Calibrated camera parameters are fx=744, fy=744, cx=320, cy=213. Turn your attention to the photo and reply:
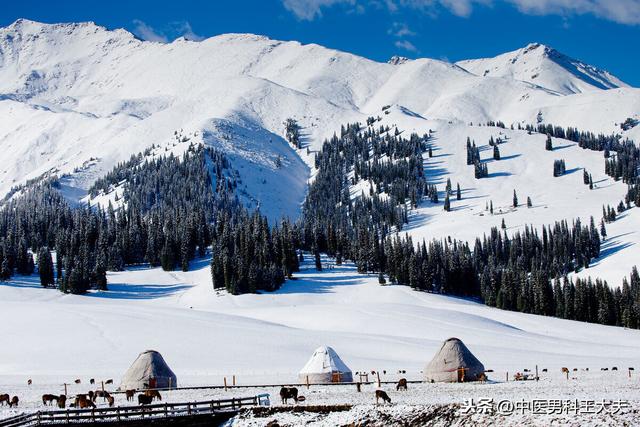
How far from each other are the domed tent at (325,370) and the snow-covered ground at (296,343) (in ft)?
7.48

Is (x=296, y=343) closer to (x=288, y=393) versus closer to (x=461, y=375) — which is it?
(x=461, y=375)

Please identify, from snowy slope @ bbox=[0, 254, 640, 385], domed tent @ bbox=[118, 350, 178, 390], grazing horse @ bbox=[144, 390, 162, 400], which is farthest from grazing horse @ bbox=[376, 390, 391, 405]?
domed tent @ bbox=[118, 350, 178, 390]

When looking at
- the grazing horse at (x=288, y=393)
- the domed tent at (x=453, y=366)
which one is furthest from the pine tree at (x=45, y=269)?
the grazing horse at (x=288, y=393)

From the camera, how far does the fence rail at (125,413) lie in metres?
38.8

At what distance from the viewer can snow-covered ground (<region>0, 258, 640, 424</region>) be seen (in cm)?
5191

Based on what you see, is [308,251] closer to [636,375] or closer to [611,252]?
[611,252]

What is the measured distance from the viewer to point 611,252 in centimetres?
19862

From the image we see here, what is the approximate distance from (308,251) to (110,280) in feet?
178

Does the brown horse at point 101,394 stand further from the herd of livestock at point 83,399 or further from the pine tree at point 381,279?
the pine tree at point 381,279

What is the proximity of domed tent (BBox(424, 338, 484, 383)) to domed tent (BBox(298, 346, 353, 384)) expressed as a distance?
672 centimetres

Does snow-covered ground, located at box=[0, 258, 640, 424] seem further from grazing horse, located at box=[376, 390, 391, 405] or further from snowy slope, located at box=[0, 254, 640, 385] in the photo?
grazing horse, located at box=[376, 390, 391, 405]

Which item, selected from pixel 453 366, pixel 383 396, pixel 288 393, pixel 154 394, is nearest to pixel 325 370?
pixel 453 366

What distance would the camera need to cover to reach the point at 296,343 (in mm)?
81688

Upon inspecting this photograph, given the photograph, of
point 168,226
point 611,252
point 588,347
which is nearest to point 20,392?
point 588,347
